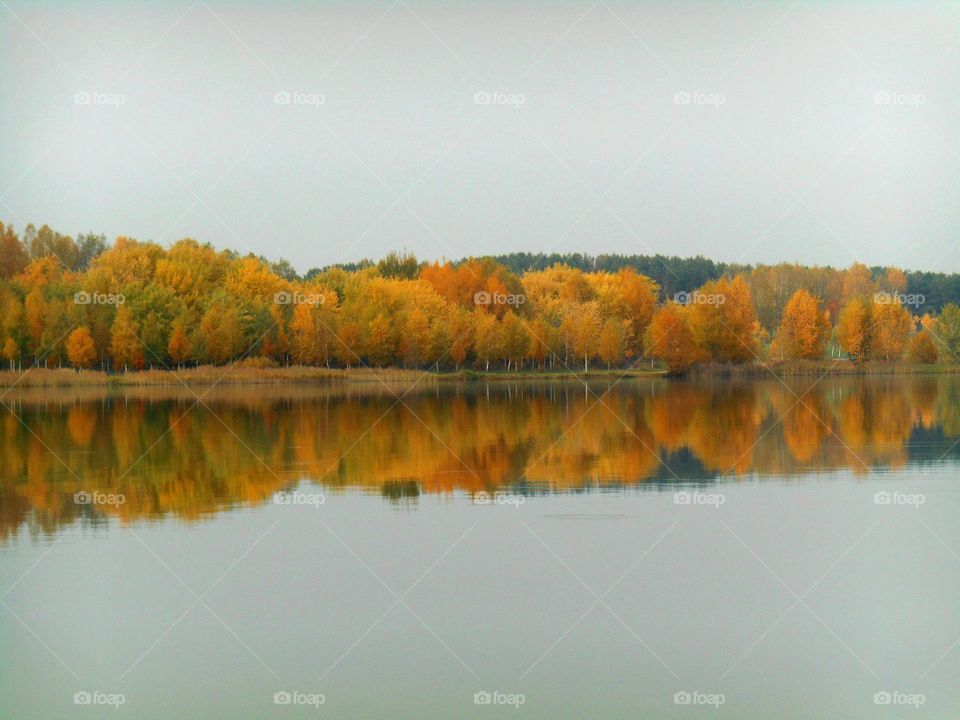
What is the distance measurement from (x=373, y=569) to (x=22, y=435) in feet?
44.7

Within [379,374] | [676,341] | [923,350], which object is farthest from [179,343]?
[923,350]

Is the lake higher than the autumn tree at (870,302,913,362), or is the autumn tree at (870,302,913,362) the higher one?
the autumn tree at (870,302,913,362)

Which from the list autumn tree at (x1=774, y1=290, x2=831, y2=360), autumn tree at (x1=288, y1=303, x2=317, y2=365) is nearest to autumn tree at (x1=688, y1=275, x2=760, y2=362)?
autumn tree at (x1=774, y1=290, x2=831, y2=360)

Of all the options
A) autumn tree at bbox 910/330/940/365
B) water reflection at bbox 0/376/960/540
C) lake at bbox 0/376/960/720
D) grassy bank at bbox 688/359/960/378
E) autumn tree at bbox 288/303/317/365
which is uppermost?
autumn tree at bbox 288/303/317/365

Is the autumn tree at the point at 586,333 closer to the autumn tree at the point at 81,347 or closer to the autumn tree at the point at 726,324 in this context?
the autumn tree at the point at 726,324

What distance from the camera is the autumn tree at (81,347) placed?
43.3 metres

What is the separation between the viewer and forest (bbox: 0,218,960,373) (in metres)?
45.8

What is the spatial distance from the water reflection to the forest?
1329 cm

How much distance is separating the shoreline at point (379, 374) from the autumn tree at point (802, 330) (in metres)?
0.59

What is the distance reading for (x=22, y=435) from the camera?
21.9 metres

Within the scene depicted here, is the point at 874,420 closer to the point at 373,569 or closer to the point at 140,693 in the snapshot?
the point at 373,569

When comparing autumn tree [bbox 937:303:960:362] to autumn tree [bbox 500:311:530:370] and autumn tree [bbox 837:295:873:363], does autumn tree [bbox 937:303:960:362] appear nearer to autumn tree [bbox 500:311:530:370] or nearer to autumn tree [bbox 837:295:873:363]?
autumn tree [bbox 837:295:873:363]

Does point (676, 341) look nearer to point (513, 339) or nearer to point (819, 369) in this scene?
point (819, 369)

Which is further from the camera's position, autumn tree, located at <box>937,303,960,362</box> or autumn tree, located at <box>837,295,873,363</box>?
autumn tree, located at <box>937,303,960,362</box>
